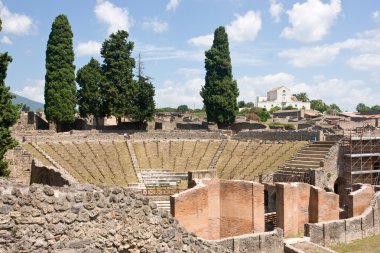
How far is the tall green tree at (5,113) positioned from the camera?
62.2ft

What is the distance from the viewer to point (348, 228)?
63.2 ft

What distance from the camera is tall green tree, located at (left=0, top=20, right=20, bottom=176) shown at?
746 inches

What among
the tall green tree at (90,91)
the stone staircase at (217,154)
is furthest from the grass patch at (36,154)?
the stone staircase at (217,154)

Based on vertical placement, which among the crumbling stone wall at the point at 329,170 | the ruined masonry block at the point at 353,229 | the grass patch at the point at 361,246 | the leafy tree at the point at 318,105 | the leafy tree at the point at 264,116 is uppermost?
the leafy tree at the point at 318,105

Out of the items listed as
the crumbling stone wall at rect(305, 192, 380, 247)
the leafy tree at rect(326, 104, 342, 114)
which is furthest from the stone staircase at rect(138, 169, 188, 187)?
the leafy tree at rect(326, 104, 342, 114)

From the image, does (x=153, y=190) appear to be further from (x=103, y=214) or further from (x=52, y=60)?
(x=103, y=214)

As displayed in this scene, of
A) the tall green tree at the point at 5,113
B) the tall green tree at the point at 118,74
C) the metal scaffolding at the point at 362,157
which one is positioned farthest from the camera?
the tall green tree at the point at 118,74

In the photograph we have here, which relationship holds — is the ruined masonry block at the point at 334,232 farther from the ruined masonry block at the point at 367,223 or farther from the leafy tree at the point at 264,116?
the leafy tree at the point at 264,116

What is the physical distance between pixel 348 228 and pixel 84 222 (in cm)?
1506

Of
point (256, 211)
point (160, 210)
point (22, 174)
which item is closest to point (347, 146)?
point (256, 211)

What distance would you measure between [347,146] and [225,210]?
46.8 ft

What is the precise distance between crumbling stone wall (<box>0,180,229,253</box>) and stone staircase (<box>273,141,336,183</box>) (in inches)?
779

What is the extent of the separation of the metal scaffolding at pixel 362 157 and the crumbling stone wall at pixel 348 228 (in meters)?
8.58

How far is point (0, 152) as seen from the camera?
1894cm
